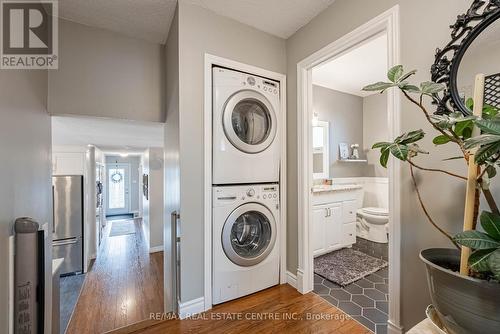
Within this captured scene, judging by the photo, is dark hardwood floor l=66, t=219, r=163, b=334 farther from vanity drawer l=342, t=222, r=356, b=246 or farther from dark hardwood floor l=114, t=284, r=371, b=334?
vanity drawer l=342, t=222, r=356, b=246

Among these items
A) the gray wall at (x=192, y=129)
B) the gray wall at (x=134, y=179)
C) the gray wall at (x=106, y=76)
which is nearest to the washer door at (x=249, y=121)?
the gray wall at (x=192, y=129)

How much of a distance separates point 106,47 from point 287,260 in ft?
9.16

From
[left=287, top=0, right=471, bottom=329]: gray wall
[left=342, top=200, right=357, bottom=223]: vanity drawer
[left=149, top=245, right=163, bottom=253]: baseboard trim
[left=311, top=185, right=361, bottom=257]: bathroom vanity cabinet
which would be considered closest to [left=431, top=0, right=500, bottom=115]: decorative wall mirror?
[left=287, top=0, right=471, bottom=329]: gray wall

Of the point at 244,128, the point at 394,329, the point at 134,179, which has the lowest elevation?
the point at 394,329

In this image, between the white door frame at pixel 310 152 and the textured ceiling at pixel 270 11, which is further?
the textured ceiling at pixel 270 11

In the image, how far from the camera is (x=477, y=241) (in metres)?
0.63

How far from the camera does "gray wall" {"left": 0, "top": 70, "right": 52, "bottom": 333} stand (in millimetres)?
975

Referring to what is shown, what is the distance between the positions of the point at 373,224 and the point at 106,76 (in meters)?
4.06

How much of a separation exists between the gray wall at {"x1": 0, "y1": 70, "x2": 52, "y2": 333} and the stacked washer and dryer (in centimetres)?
117

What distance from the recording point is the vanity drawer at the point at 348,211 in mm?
3074

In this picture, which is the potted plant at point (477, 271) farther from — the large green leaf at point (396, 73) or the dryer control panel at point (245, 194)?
the dryer control panel at point (245, 194)

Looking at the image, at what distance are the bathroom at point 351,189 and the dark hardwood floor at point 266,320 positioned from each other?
0.18m

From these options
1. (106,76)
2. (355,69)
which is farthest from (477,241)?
(355,69)

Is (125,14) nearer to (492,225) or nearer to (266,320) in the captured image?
(492,225)
